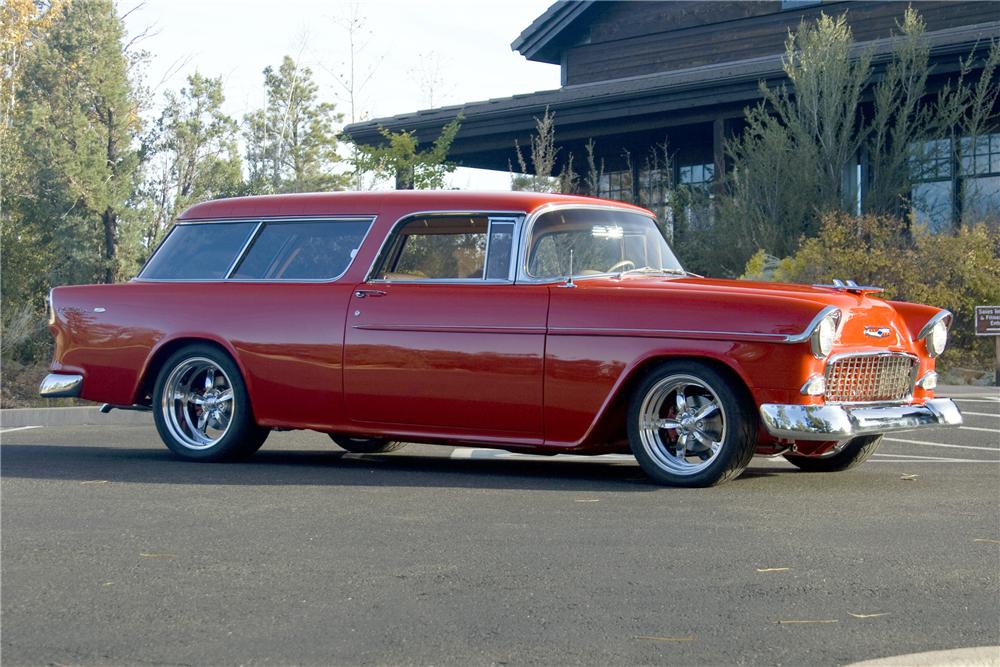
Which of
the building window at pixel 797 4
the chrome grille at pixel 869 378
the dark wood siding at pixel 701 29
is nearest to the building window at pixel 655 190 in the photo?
the dark wood siding at pixel 701 29

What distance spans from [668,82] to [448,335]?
664 inches

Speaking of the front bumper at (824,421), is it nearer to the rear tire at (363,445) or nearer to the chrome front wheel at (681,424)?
the chrome front wheel at (681,424)

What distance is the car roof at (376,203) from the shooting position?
8.25 metres

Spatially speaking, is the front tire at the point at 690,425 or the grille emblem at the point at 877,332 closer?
the front tire at the point at 690,425

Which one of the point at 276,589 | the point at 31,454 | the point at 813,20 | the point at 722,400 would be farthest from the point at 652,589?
the point at 813,20

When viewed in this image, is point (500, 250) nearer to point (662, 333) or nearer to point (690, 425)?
point (662, 333)

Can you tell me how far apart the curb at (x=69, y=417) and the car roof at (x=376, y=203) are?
431 cm

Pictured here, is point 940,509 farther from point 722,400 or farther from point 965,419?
point 965,419

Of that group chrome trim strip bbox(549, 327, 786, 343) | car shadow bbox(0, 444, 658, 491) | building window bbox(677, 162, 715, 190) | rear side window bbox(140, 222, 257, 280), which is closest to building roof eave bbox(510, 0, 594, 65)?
building window bbox(677, 162, 715, 190)

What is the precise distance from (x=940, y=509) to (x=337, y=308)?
152 inches

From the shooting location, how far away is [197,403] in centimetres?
895

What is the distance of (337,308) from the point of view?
8391 millimetres

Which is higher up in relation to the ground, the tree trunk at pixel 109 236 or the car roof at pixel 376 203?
the tree trunk at pixel 109 236

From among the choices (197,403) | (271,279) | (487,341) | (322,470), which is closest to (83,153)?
(197,403)
